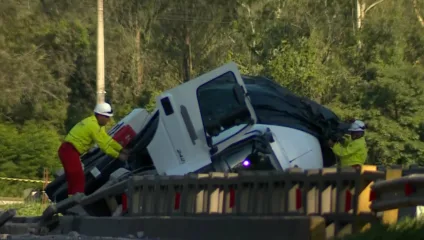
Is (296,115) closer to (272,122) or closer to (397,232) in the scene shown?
(272,122)

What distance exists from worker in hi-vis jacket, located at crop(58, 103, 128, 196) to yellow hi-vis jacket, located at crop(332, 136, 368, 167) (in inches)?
116

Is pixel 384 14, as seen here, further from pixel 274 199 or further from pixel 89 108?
pixel 274 199

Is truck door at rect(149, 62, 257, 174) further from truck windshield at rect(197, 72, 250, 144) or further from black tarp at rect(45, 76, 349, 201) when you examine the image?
black tarp at rect(45, 76, 349, 201)

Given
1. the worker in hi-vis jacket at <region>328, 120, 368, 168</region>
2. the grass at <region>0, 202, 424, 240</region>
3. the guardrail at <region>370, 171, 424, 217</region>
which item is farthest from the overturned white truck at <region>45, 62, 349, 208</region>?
the grass at <region>0, 202, 424, 240</region>

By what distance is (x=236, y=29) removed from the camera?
4653 cm

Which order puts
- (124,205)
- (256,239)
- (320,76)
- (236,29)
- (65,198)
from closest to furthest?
(256,239), (124,205), (65,198), (320,76), (236,29)

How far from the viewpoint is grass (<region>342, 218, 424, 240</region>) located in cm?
764

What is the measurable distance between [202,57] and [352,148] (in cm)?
3743

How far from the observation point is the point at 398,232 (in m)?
7.78

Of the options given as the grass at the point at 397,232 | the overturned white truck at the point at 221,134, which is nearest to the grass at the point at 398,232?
the grass at the point at 397,232

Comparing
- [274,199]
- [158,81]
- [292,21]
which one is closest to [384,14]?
[292,21]

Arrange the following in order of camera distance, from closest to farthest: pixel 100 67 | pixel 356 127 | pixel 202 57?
pixel 356 127 < pixel 100 67 < pixel 202 57

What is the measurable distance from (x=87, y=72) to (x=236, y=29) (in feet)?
30.2

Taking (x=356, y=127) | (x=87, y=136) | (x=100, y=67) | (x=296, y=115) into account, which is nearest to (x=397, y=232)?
(x=356, y=127)
